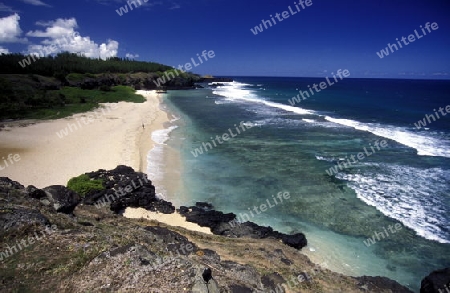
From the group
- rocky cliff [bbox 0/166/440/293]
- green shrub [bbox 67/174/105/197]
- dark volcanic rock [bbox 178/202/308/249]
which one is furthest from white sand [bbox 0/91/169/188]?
rocky cliff [bbox 0/166/440/293]

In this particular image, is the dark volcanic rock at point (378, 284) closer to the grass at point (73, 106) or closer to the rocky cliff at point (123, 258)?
the rocky cliff at point (123, 258)

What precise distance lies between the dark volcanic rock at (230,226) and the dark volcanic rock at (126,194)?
4.87 feet

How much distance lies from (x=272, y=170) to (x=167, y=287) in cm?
1844

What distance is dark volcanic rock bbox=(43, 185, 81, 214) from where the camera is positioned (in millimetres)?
11680

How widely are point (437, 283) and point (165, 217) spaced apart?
12.7 meters

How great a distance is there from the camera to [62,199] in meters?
12.2

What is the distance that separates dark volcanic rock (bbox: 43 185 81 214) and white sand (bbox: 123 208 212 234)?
12.7 feet

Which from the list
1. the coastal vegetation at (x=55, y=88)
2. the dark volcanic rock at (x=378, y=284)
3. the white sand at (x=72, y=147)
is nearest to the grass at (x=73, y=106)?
the coastal vegetation at (x=55, y=88)

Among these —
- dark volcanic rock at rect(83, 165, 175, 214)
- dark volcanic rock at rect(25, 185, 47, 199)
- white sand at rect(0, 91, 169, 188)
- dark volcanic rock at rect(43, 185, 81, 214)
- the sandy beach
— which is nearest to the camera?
dark volcanic rock at rect(25, 185, 47, 199)

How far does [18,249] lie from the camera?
7172 mm

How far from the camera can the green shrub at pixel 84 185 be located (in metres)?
16.4

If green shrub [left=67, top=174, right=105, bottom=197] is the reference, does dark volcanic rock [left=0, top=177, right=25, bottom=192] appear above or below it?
above

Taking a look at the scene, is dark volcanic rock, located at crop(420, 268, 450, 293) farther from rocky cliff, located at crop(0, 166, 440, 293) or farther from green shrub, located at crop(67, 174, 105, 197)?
green shrub, located at crop(67, 174, 105, 197)

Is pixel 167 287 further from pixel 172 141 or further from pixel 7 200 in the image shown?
pixel 172 141
